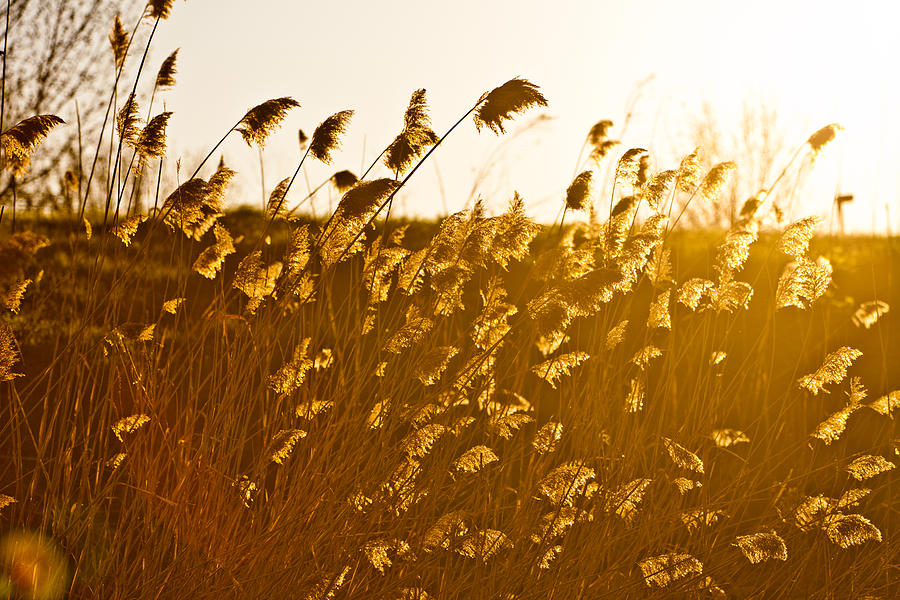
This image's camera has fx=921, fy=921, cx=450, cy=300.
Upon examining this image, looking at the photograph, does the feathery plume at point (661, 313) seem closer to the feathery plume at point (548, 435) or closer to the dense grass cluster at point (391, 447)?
the dense grass cluster at point (391, 447)

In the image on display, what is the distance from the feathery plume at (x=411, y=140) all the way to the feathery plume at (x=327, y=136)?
0.55ft

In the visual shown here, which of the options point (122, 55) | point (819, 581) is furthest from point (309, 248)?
point (819, 581)

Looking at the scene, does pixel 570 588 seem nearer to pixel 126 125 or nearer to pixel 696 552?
pixel 696 552

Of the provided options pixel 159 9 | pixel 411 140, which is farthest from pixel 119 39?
pixel 411 140

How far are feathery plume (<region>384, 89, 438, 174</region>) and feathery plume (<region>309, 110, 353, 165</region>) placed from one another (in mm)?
166

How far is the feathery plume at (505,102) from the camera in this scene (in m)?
2.29

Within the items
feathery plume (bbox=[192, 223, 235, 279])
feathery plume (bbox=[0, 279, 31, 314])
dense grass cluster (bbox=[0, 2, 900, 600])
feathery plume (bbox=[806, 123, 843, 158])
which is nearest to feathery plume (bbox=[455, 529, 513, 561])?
dense grass cluster (bbox=[0, 2, 900, 600])

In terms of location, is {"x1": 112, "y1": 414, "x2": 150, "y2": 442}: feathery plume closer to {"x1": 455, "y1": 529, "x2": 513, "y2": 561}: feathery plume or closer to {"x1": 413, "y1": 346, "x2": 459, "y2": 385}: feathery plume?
{"x1": 413, "y1": 346, "x2": 459, "y2": 385}: feathery plume

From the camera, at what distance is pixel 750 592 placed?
3.23 meters

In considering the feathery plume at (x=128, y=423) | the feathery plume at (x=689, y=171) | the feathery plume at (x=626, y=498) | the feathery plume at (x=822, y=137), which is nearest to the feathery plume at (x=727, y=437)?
the feathery plume at (x=626, y=498)

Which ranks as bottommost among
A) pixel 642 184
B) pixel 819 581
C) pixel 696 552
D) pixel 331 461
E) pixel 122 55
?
pixel 819 581

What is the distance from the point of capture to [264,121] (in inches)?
99.0

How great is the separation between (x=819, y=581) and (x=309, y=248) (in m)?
2.29

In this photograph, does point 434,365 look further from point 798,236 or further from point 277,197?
point 798,236
